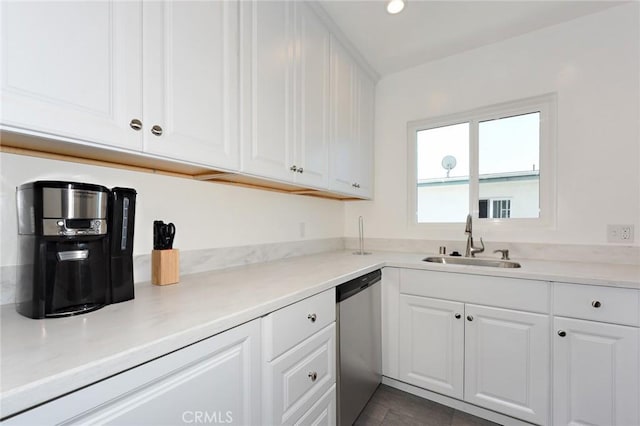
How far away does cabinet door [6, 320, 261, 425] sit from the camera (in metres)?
0.51

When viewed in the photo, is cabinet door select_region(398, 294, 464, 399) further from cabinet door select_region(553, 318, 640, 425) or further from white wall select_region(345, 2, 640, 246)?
white wall select_region(345, 2, 640, 246)

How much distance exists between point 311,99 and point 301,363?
1412mm

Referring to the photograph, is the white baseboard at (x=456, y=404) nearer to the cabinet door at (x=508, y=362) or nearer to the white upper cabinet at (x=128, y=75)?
the cabinet door at (x=508, y=362)

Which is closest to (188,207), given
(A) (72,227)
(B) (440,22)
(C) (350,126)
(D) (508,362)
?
(A) (72,227)

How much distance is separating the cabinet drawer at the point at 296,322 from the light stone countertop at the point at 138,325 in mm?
38

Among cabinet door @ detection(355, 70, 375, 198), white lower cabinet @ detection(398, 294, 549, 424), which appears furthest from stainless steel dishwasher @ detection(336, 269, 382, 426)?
cabinet door @ detection(355, 70, 375, 198)

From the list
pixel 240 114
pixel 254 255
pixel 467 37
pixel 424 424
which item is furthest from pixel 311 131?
pixel 424 424

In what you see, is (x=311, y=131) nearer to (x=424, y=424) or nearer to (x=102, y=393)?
(x=102, y=393)

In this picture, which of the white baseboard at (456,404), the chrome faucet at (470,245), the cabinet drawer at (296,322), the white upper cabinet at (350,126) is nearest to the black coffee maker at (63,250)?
the cabinet drawer at (296,322)

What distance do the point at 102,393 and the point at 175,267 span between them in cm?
66

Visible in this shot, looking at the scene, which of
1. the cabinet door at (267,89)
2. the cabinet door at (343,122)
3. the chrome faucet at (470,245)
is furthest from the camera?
the chrome faucet at (470,245)

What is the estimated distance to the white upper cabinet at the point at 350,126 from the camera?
188 centimetres

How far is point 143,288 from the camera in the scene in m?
1.06

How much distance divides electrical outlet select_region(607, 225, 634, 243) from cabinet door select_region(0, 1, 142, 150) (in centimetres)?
258
